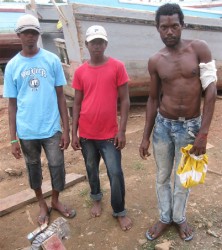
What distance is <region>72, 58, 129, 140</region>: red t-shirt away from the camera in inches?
109

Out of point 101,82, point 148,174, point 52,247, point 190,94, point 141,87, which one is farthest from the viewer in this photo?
point 141,87

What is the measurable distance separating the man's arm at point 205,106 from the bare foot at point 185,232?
32.9 inches

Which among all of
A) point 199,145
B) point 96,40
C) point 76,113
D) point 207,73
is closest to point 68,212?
point 76,113

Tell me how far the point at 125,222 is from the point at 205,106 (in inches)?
56.1

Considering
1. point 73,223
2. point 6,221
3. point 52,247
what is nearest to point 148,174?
point 73,223

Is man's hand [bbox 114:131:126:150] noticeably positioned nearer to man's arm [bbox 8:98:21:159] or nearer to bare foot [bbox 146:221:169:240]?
bare foot [bbox 146:221:169:240]

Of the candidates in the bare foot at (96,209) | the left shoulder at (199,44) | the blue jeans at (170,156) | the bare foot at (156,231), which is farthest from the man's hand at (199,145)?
the bare foot at (96,209)

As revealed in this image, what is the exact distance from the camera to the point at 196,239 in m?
2.90

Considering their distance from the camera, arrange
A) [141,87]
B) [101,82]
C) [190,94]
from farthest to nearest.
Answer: [141,87] → [101,82] → [190,94]

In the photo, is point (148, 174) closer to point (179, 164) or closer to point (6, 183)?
point (179, 164)

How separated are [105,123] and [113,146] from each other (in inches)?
8.7

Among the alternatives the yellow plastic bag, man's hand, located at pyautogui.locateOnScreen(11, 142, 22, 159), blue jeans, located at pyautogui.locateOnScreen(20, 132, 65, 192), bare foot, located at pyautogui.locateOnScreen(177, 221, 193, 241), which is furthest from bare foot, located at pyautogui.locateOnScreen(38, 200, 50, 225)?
the yellow plastic bag

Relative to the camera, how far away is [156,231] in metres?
2.94

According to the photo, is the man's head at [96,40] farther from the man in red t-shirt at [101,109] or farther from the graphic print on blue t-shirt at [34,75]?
the graphic print on blue t-shirt at [34,75]
